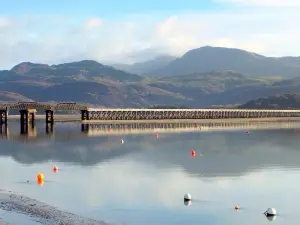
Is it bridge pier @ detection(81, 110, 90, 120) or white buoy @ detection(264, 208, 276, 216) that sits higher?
bridge pier @ detection(81, 110, 90, 120)

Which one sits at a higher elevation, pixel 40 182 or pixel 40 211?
pixel 40 211

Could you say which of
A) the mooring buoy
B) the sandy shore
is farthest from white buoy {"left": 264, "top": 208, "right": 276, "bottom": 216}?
the sandy shore

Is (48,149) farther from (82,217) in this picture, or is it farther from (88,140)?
(82,217)

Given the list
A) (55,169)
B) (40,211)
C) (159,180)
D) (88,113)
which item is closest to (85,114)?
(88,113)

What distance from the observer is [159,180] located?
151ft

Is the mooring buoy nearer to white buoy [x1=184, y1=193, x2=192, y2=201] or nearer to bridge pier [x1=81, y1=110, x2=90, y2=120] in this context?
white buoy [x1=184, y1=193, x2=192, y2=201]

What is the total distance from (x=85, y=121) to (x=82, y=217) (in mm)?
123231

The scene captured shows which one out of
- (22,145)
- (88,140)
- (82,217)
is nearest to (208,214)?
(82,217)

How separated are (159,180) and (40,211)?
14838 mm

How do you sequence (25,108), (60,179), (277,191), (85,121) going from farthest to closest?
(85,121) → (25,108) → (60,179) → (277,191)

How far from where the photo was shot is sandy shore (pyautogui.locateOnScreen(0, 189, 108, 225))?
1198 inches

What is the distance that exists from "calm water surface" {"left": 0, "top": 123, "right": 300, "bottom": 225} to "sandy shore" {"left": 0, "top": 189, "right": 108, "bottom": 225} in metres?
1.02

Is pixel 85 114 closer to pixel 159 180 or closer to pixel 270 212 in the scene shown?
pixel 159 180

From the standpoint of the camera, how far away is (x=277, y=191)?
41.0 m
